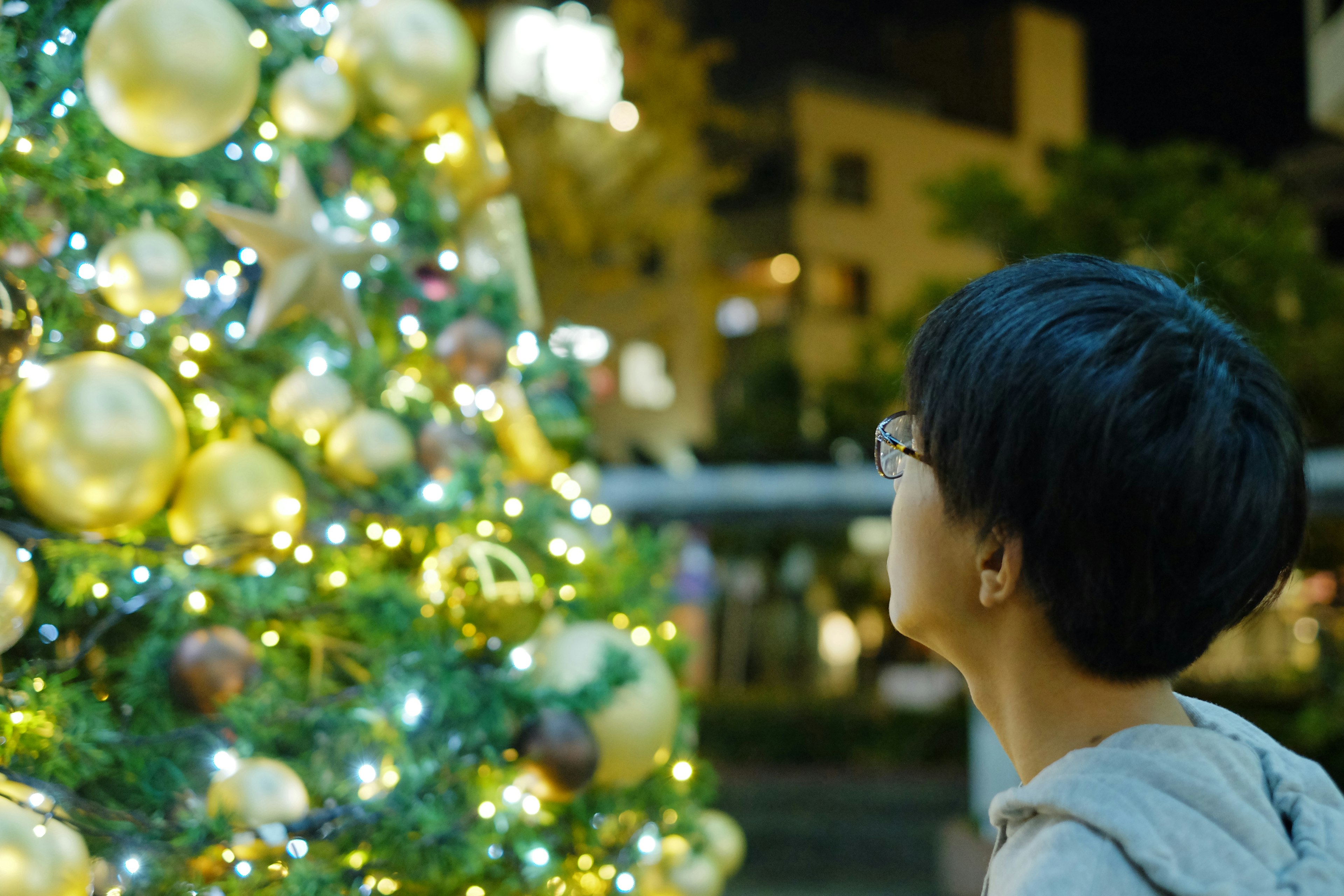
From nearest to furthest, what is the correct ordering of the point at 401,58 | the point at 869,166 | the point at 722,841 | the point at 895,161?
the point at 401,58 → the point at 722,841 → the point at 869,166 → the point at 895,161

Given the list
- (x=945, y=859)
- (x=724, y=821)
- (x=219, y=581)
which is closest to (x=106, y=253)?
(x=219, y=581)

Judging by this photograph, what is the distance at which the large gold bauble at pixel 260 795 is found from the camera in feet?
6.19

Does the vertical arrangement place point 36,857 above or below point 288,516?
below

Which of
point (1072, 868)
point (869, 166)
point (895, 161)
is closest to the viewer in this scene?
point (1072, 868)

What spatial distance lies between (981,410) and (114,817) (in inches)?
65.5

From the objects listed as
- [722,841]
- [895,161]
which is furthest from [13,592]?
[895,161]

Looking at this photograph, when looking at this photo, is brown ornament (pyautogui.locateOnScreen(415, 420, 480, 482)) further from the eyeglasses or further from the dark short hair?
the dark short hair

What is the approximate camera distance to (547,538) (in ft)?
8.98

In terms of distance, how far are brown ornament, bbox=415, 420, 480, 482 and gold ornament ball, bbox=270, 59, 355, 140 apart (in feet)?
2.33

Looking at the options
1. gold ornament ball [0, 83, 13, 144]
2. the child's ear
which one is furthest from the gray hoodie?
gold ornament ball [0, 83, 13, 144]

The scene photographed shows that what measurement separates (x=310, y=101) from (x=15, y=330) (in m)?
0.87

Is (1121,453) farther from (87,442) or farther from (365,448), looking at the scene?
(365,448)

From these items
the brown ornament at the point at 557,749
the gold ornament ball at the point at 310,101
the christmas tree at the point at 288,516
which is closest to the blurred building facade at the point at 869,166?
the christmas tree at the point at 288,516

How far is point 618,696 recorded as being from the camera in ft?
7.55
